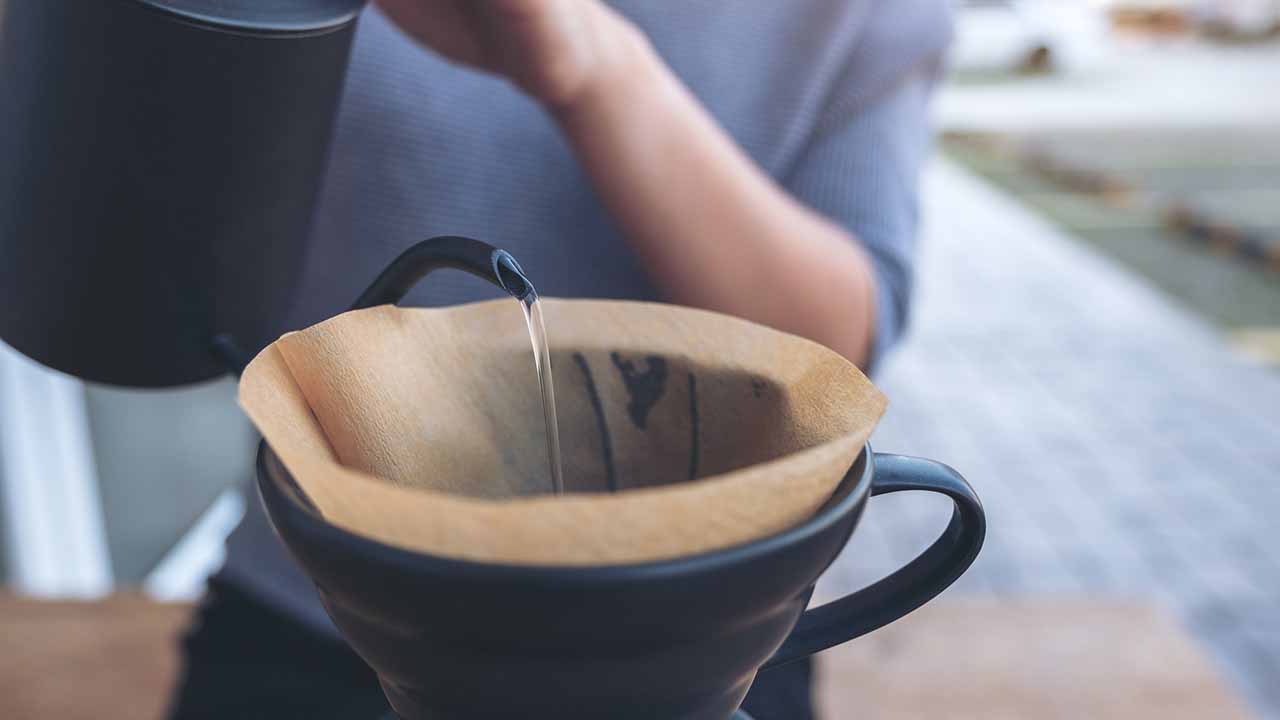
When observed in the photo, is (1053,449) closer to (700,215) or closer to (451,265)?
(700,215)

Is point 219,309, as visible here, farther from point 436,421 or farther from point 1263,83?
point 1263,83

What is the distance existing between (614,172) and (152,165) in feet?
0.82

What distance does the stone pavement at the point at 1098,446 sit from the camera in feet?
6.04

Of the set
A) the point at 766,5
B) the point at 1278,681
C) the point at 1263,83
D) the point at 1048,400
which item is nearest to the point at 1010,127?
the point at 1263,83

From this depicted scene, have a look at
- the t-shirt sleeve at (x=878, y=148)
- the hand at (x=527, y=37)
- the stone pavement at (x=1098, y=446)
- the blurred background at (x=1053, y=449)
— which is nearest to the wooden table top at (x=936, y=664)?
the blurred background at (x=1053, y=449)

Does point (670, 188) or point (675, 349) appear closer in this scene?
point (675, 349)

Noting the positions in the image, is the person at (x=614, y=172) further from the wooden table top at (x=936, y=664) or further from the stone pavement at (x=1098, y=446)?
the stone pavement at (x=1098, y=446)

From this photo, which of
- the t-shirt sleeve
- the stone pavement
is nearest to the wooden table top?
the stone pavement

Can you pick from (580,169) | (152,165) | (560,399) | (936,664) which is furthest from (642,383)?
(936,664)

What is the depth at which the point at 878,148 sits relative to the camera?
2.38ft

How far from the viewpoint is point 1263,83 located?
27.0 feet

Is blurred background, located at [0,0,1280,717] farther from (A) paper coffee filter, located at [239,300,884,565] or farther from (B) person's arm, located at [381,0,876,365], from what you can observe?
(B) person's arm, located at [381,0,876,365]

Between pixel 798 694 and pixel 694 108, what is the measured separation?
277mm

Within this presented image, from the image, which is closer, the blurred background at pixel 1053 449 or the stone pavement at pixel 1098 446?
the blurred background at pixel 1053 449
